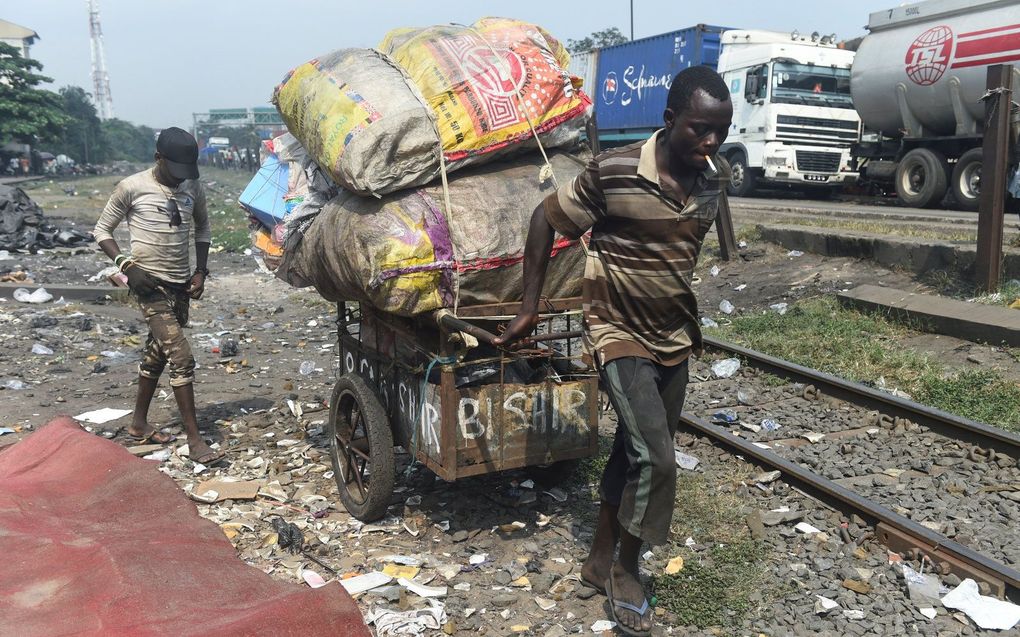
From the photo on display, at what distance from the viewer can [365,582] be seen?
3.54 m

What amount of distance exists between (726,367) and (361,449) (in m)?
3.66

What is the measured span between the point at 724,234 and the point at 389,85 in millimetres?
8337

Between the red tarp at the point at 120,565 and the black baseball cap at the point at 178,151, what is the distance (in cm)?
172

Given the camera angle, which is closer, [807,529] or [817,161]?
[807,529]

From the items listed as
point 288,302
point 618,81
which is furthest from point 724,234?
point 618,81

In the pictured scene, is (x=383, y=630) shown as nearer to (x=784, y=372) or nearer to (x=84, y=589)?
(x=84, y=589)

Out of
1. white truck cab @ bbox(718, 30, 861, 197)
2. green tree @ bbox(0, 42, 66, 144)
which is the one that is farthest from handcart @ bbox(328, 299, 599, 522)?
green tree @ bbox(0, 42, 66, 144)

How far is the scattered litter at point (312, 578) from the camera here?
362 centimetres

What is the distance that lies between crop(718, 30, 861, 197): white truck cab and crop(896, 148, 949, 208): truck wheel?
2.32 metres

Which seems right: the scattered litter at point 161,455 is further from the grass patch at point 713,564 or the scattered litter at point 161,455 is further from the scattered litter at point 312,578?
the grass patch at point 713,564

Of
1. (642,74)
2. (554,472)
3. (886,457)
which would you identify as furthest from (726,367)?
(642,74)

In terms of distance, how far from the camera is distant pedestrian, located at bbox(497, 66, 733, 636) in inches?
117

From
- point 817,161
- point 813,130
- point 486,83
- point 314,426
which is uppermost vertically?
point 813,130

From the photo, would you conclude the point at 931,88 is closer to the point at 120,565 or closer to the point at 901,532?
the point at 901,532
